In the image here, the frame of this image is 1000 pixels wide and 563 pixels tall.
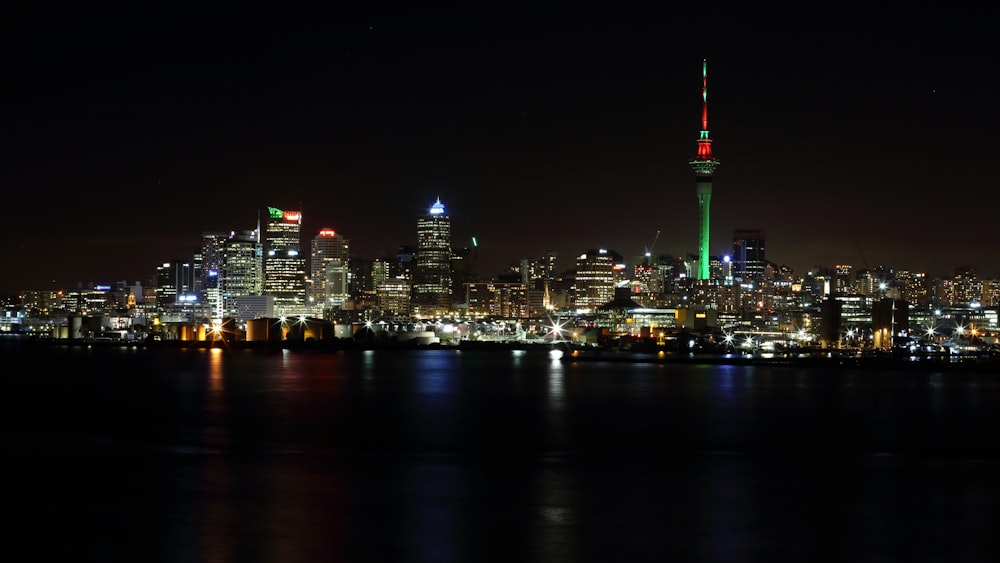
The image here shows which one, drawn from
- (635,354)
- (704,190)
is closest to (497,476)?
(635,354)

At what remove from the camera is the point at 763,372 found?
7131cm

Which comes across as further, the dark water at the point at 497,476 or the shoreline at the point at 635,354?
the shoreline at the point at 635,354

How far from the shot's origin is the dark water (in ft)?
50.7

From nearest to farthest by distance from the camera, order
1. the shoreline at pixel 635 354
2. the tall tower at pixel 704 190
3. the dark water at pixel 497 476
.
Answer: the dark water at pixel 497 476
the shoreline at pixel 635 354
the tall tower at pixel 704 190

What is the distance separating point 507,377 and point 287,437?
3270 centimetres

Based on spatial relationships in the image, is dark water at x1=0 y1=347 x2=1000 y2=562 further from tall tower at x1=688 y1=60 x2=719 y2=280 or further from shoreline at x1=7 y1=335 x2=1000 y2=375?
tall tower at x1=688 y1=60 x2=719 y2=280

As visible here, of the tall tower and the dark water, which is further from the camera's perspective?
the tall tower

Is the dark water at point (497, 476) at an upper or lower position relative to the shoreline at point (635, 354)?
upper

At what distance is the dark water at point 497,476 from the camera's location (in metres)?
15.4

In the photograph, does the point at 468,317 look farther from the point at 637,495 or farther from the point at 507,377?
the point at 637,495

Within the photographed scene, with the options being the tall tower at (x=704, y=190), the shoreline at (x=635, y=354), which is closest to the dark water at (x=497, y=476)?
the shoreline at (x=635, y=354)

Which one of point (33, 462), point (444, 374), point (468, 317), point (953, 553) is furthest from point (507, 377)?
point (468, 317)

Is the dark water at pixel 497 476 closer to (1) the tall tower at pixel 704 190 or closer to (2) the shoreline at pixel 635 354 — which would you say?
(2) the shoreline at pixel 635 354

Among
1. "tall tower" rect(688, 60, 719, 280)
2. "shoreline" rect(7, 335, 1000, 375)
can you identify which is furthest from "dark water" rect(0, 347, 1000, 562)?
"tall tower" rect(688, 60, 719, 280)
